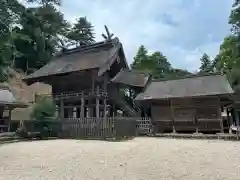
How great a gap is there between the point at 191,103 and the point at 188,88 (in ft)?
5.41

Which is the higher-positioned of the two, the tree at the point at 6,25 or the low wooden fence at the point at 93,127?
the tree at the point at 6,25

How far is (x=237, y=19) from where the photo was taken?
2973cm

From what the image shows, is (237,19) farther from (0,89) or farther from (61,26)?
(61,26)

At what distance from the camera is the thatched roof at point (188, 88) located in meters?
24.1

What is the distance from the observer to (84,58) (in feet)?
101

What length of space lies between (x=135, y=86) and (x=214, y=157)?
18918 millimetres

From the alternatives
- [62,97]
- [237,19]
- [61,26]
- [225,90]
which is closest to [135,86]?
[62,97]

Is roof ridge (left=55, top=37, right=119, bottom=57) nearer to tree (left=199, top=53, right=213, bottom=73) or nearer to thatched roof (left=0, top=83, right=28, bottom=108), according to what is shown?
thatched roof (left=0, top=83, right=28, bottom=108)

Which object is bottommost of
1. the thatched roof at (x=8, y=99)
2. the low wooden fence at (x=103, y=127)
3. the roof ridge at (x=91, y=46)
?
the low wooden fence at (x=103, y=127)

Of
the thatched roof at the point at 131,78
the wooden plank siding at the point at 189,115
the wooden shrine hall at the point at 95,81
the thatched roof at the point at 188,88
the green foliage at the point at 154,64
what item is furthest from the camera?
the green foliage at the point at 154,64

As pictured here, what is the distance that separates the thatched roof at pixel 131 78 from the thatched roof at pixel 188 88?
1679mm

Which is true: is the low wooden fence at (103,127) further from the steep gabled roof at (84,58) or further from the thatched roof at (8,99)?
the thatched roof at (8,99)

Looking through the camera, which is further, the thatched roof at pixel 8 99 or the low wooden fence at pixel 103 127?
the thatched roof at pixel 8 99

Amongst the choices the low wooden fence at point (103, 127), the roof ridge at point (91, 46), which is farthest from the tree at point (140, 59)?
the low wooden fence at point (103, 127)
